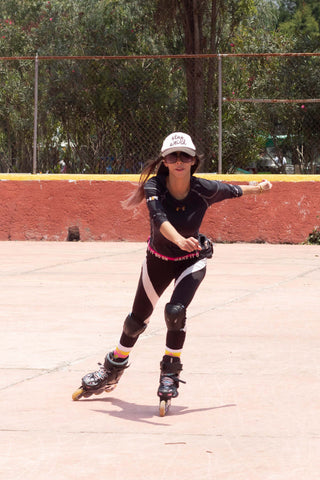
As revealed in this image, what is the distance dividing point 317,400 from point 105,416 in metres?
1.16

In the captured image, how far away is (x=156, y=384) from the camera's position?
5.85 meters

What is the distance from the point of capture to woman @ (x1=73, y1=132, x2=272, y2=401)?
543 centimetres

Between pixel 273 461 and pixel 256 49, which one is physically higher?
pixel 256 49

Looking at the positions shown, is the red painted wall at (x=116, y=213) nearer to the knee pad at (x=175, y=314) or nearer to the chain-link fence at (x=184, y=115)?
the chain-link fence at (x=184, y=115)

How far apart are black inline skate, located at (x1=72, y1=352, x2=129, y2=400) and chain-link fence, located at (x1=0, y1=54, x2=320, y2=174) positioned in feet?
28.9

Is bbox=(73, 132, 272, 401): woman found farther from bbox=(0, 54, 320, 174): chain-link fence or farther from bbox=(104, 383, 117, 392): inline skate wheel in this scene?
bbox=(0, 54, 320, 174): chain-link fence

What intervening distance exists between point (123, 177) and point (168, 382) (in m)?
9.49

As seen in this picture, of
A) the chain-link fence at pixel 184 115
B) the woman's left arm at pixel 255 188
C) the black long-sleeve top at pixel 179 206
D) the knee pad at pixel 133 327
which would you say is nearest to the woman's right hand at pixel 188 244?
the black long-sleeve top at pixel 179 206

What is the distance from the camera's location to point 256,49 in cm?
2144

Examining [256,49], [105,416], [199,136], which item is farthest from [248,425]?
[256,49]

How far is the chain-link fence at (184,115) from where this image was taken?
14.4 metres

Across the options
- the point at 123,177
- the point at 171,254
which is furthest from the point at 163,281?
the point at 123,177

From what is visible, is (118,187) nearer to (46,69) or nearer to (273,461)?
(46,69)

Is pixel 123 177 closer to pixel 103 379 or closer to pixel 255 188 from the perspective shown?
pixel 255 188
